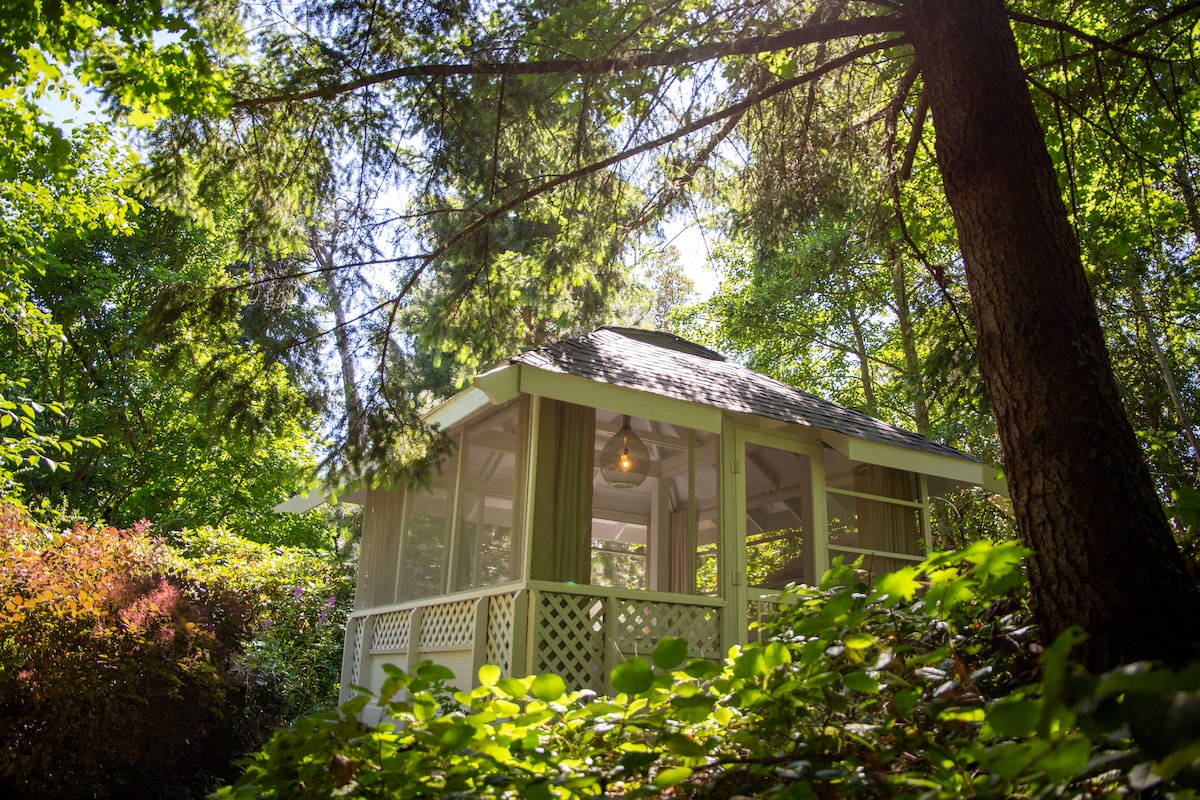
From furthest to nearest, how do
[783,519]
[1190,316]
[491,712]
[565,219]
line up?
[1190,316] → [783,519] → [565,219] → [491,712]

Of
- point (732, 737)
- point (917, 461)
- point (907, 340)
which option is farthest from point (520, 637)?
point (907, 340)

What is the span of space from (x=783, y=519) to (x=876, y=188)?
3.59 meters

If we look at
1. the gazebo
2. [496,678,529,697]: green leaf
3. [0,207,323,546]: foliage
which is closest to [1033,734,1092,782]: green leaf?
[496,678,529,697]: green leaf

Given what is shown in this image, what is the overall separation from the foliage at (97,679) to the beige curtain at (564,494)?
2.61 metres

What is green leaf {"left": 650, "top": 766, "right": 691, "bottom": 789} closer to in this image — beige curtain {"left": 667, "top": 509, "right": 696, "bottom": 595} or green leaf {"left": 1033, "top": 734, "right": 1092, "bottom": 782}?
green leaf {"left": 1033, "top": 734, "right": 1092, "bottom": 782}

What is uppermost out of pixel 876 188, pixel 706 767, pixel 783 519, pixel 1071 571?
pixel 876 188

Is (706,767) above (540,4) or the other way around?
the other way around

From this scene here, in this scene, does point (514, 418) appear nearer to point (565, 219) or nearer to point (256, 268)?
point (565, 219)

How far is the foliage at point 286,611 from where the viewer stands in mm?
8711

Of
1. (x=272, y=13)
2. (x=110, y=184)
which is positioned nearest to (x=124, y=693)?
(x=272, y=13)

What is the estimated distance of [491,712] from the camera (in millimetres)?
1565

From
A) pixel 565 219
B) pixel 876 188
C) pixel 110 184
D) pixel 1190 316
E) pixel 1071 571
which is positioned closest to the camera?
pixel 1071 571

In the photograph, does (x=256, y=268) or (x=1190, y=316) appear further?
(x=1190, y=316)

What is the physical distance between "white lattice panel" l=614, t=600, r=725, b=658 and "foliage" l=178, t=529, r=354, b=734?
12.9ft
